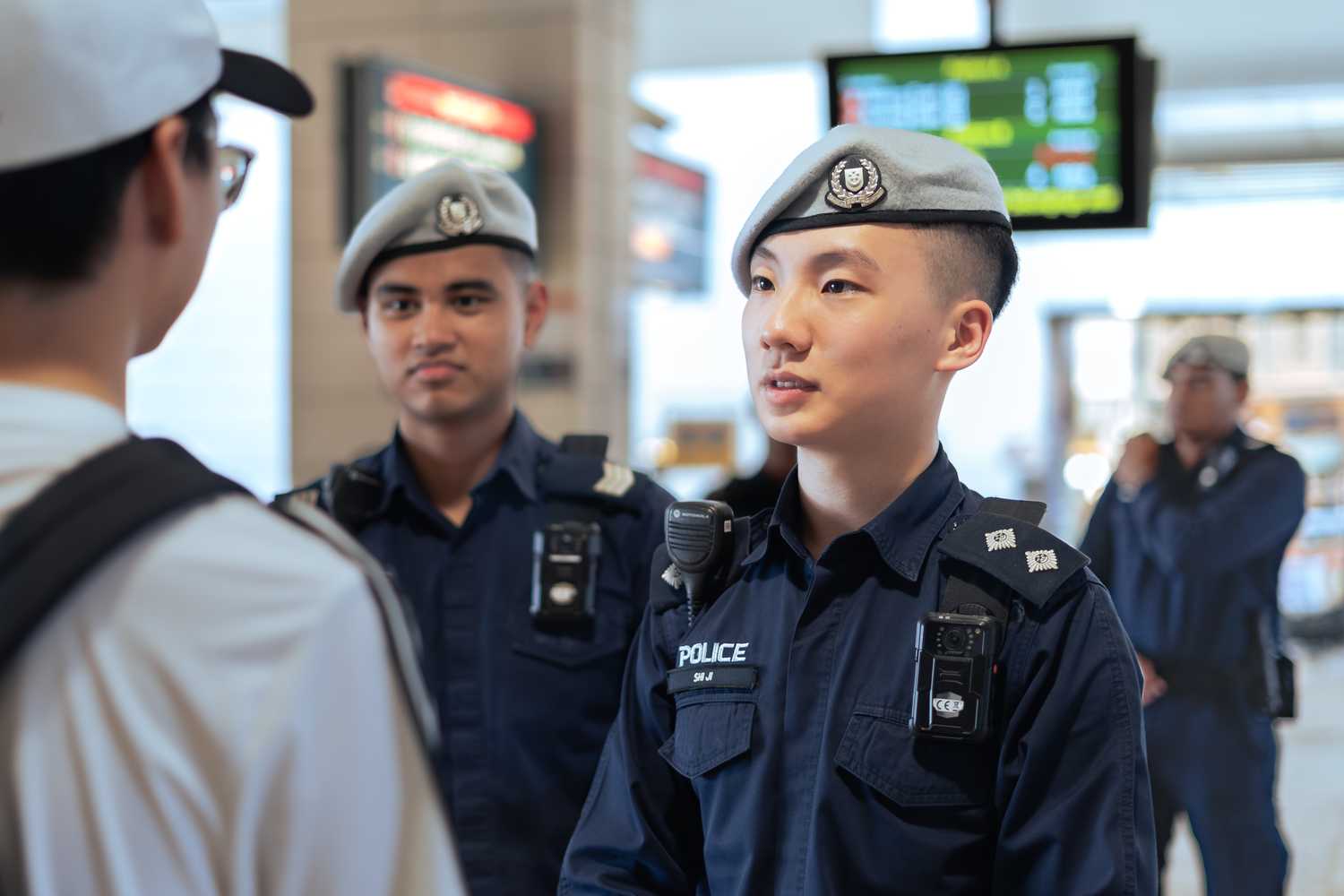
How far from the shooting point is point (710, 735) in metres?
1.37

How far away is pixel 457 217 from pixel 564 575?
2.04 feet

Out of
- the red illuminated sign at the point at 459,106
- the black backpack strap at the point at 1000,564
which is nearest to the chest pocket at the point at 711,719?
the black backpack strap at the point at 1000,564

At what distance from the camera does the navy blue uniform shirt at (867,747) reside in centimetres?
124

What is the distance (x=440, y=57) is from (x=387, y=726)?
20.6ft

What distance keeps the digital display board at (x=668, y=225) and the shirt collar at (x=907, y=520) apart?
19.0 feet

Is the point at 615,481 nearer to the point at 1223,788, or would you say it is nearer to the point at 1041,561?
the point at 1041,561

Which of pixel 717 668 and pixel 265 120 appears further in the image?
pixel 265 120

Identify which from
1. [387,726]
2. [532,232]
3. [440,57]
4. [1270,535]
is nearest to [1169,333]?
[440,57]

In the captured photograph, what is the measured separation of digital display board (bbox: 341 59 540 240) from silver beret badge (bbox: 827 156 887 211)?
408 cm

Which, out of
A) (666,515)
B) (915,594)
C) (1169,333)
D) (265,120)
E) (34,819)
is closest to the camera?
(34,819)

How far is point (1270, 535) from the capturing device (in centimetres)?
359

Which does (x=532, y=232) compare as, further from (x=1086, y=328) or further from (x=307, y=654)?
(x=1086, y=328)

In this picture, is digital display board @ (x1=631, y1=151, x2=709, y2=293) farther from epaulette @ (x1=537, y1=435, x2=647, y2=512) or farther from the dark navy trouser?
epaulette @ (x1=537, y1=435, x2=647, y2=512)

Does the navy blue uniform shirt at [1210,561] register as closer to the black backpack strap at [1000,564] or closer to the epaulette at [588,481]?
the epaulette at [588,481]
